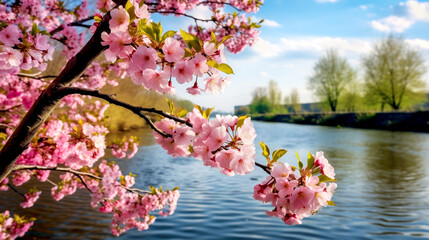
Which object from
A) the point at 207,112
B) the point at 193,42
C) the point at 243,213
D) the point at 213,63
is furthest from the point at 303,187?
the point at 243,213

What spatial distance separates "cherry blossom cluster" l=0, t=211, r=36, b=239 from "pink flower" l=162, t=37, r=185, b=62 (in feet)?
10.4

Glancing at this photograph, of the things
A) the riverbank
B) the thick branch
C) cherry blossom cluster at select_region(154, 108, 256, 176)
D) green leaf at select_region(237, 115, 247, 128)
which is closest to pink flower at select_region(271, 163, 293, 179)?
cherry blossom cluster at select_region(154, 108, 256, 176)

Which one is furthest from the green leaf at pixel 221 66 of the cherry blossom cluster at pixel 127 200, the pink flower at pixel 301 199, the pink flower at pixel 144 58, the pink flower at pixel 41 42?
the cherry blossom cluster at pixel 127 200

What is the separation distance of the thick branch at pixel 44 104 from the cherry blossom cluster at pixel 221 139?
0.59 metres

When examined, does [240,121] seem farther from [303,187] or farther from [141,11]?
[141,11]

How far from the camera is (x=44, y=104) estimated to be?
1700 millimetres

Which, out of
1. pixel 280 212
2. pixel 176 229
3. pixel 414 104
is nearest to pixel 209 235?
pixel 176 229

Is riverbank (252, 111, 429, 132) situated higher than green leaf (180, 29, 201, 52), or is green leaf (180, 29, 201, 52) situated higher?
green leaf (180, 29, 201, 52)

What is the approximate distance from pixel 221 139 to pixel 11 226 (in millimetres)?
4193

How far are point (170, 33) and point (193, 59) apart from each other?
0.15 m

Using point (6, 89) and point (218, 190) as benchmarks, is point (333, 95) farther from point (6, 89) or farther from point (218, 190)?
point (6, 89)

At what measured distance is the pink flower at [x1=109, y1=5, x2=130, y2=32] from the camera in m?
1.32

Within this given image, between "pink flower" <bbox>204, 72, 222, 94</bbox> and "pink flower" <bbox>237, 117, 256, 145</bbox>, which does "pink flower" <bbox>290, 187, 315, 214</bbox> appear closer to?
"pink flower" <bbox>237, 117, 256, 145</bbox>

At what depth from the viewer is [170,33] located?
1.38 m
